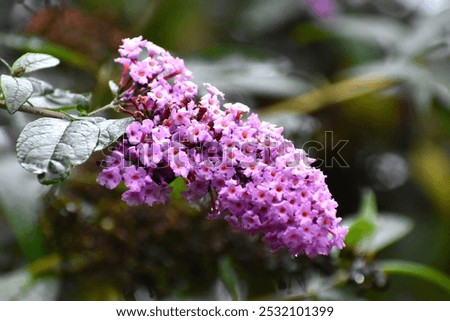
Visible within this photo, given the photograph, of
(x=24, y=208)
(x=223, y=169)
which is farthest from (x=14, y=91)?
(x=24, y=208)

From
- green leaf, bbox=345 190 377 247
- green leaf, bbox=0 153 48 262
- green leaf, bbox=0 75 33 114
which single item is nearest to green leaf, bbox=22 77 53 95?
green leaf, bbox=0 75 33 114

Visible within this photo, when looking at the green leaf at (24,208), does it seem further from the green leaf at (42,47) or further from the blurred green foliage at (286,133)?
the green leaf at (42,47)

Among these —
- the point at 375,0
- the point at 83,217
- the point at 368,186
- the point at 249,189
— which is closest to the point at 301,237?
the point at 249,189

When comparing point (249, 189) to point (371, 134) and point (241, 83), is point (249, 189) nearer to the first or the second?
point (241, 83)

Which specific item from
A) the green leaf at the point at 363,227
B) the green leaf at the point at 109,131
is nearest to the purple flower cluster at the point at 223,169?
the green leaf at the point at 109,131

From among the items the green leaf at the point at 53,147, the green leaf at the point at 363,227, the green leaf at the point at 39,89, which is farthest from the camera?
the green leaf at the point at 363,227

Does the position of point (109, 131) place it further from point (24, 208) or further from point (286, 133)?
point (286, 133)

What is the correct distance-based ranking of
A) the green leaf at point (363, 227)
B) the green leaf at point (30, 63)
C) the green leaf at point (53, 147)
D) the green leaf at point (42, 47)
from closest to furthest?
the green leaf at point (53, 147) < the green leaf at point (30, 63) < the green leaf at point (363, 227) < the green leaf at point (42, 47)
